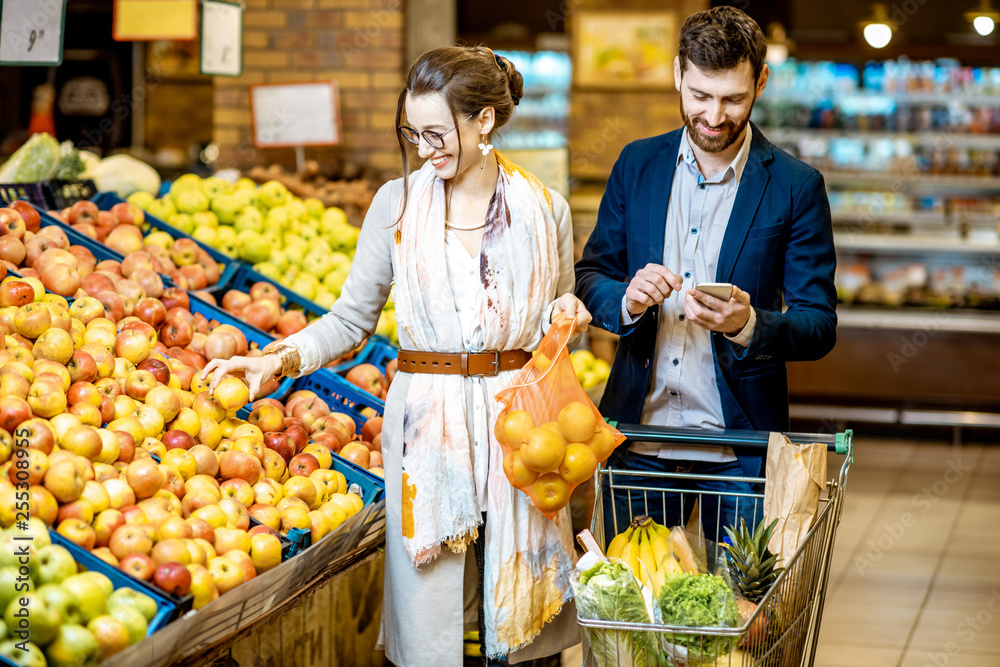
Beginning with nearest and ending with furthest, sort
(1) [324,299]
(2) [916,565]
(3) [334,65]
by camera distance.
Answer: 1. (1) [324,299]
2. (2) [916,565]
3. (3) [334,65]

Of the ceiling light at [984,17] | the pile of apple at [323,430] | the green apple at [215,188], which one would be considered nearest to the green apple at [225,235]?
the green apple at [215,188]

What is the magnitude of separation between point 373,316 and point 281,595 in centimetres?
62

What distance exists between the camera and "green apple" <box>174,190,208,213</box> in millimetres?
3600

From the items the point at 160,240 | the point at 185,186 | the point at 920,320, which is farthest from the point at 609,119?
the point at 160,240

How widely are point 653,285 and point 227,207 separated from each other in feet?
7.40

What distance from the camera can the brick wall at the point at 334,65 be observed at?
4828mm

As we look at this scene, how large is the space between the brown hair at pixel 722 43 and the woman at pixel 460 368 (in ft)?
1.24

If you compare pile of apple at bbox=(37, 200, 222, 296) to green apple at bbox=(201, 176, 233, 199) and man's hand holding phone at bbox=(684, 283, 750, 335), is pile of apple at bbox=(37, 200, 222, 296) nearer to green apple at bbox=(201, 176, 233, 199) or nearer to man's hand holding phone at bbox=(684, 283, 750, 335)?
green apple at bbox=(201, 176, 233, 199)

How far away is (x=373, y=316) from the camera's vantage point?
2160 millimetres

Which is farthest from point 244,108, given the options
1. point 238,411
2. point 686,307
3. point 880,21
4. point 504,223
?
point 880,21

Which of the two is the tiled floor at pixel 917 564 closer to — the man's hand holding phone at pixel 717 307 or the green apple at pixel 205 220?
the man's hand holding phone at pixel 717 307

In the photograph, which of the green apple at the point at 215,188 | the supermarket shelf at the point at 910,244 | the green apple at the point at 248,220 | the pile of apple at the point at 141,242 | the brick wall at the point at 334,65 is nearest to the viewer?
the pile of apple at the point at 141,242

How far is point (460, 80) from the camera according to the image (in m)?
1.88

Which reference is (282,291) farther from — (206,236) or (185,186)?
(185,186)
